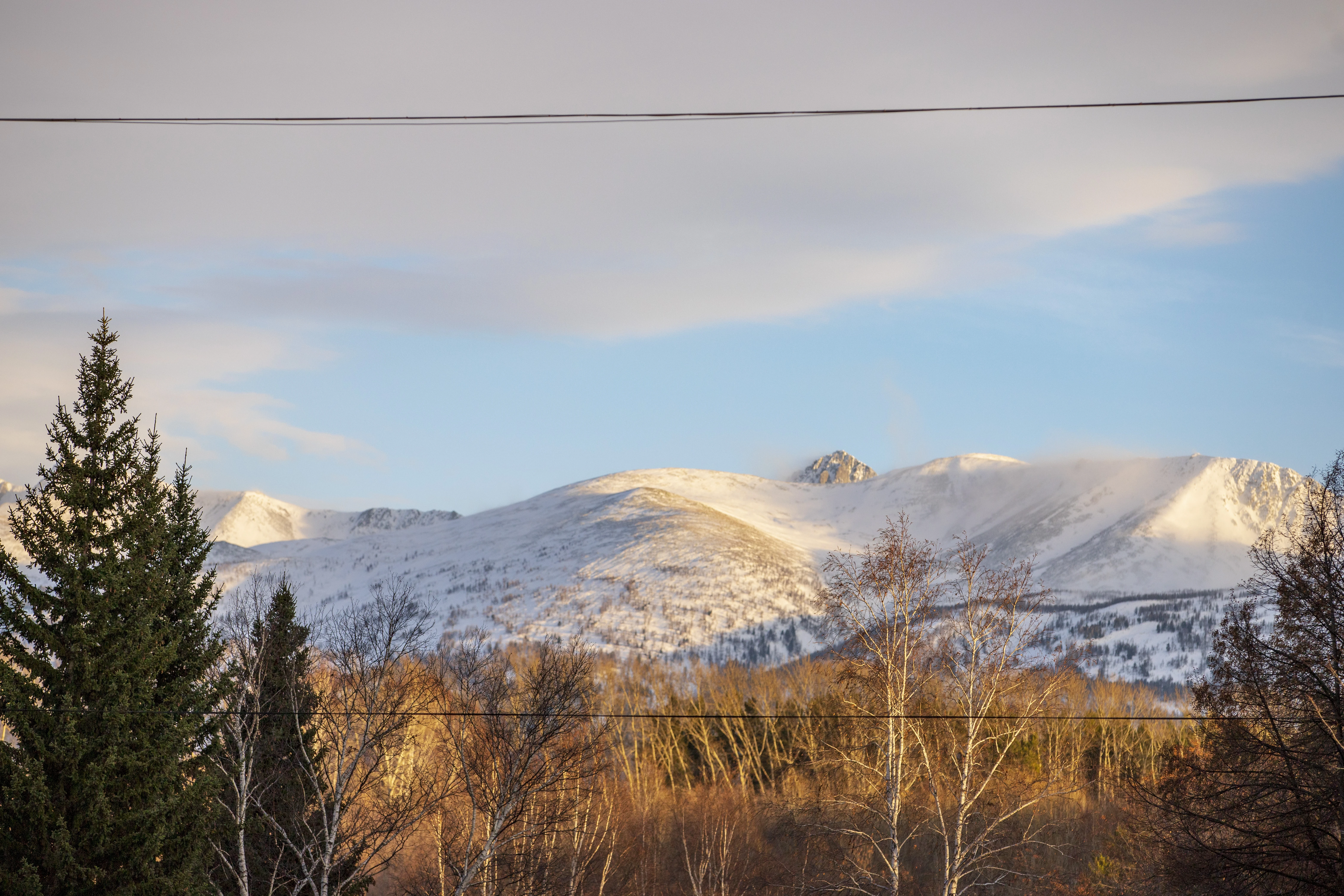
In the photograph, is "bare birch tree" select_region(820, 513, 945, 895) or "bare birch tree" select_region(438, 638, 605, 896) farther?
"bare birch tree" select_region(820, 513, 945, 895)

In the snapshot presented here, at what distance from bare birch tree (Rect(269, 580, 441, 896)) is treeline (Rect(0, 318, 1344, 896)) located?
24 centimetres

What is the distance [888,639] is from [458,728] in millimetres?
12931

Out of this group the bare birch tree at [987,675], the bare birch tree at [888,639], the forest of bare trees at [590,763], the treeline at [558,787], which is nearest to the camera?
the treeline at [558,787]

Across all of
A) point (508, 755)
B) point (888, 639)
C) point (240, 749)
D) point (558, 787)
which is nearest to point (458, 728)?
point (558, 787)

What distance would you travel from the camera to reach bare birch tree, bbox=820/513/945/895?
109 feet

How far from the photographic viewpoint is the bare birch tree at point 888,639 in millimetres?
33281

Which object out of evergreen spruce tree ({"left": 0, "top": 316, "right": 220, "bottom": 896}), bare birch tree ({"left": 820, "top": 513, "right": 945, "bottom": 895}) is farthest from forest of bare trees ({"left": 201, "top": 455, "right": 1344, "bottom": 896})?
evergreen spruce tree ({"left": 0, "top": 316, "right": 220, "bottom": 896})

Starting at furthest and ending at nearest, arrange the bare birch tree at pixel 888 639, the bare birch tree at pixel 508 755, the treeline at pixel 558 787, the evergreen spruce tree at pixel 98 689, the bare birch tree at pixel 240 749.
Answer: the bare birch tree at pixel 888 639 < the treeline at pixel 558 787 < the bare birch tree at pixel 508 755 < the bare birch tree at pixel 240 749 < the evergreen spruce tree at pixel 98 689

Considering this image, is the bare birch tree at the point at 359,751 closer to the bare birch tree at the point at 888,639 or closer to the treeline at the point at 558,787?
the treeline at the point at 558,787

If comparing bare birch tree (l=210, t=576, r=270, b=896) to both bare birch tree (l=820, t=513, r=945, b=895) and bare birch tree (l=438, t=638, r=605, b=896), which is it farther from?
bare birch tree (l=820, t=513, r=945, b=895)

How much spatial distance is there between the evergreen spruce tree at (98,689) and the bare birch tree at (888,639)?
17.6 metres

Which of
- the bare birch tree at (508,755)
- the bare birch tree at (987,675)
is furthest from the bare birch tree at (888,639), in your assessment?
the bare birch tree at (508,755)

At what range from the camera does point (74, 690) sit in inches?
859

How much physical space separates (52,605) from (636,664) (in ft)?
467
